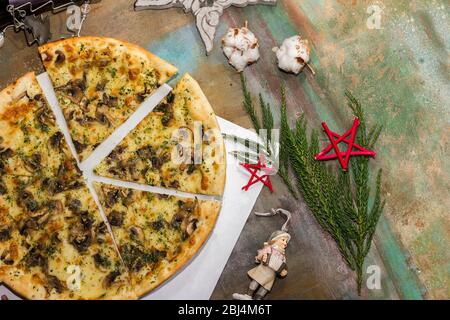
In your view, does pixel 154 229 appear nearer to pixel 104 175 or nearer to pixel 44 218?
pixel 104 175

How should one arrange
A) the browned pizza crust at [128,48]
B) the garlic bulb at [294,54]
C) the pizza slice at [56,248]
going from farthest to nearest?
the garlic bulb at [294,54]
the browned pizza crust at [128,48]
the pizza slice at [56,248]

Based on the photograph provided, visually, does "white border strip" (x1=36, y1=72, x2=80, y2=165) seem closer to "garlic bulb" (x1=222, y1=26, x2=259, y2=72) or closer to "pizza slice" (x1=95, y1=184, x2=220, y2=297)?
"pizza slice" (x1=95, y1=184, x2=220, y2=297)

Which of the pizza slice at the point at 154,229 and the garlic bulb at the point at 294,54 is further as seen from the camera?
the garlic bulb at the point at 294,54

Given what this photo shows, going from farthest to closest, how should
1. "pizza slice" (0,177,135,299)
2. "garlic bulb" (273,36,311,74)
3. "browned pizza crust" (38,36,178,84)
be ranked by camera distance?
"garlic bulb" (273,36,311,74) < "browned pizza crust" (38,36,178,84) < "pizza slice" (0,177,135,299)

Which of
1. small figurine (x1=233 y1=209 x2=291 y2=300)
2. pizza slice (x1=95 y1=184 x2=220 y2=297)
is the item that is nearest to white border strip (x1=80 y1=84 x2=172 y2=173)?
pizza slice (x1=95 y1=184 x2=220 y2=297)

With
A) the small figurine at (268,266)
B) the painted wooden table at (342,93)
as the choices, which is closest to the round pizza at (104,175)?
the painted wooden table at (342,93)

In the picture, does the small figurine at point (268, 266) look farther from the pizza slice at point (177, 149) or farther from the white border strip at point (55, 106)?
the white border strip at point (55, 106)
